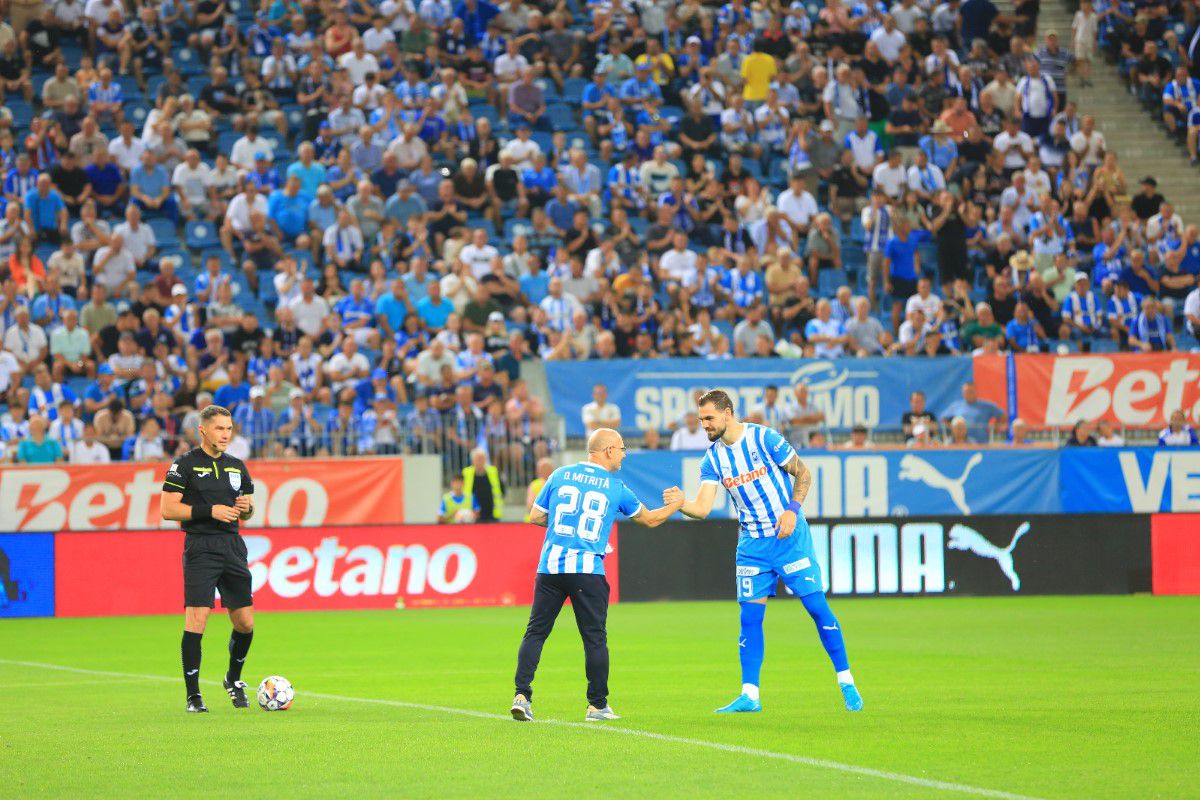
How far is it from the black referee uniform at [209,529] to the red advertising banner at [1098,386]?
55.1 feet

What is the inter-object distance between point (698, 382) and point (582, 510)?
49.6 ft

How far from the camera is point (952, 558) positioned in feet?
80.2

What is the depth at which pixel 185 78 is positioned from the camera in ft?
103

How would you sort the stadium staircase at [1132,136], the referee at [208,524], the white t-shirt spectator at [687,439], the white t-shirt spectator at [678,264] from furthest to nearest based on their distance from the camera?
the stadium staircase at [1132,136] → the white t-shirt spectator at [678,264] → the white t-shirt spectator at [687,439] → the referee at [208,524]

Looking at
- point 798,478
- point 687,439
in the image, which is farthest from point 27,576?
point 798,478

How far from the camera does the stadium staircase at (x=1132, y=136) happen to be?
33312mm

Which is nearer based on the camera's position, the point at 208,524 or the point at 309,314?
the point at 208,524

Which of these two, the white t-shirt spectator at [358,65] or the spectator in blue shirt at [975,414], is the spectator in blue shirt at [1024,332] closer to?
the spectator in blue shirt at [975,414]

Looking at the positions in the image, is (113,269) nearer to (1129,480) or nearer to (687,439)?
(687,439)

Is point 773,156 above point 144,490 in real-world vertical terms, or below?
above

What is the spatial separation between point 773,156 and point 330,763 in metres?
23.6

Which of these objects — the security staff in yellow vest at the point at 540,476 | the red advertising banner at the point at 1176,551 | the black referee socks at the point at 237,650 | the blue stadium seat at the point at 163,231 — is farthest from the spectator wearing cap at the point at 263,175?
the black referee socks at the point at 237,650

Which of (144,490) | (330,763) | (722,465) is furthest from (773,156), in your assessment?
(330,763)

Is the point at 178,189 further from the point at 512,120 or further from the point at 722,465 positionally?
the point at 722,465
